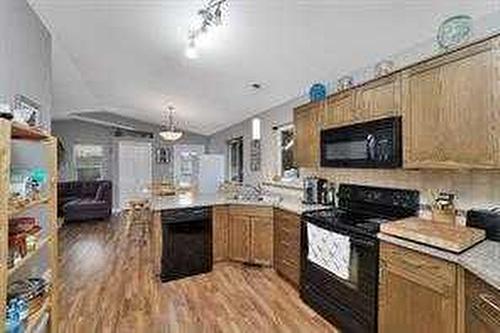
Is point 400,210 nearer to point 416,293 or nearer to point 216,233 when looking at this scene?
point 416,293

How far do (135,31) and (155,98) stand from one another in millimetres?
3164

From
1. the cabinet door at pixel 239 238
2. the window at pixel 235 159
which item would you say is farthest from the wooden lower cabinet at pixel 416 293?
the window at pixel 235 159

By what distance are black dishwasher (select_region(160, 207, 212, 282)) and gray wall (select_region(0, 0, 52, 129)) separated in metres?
1.65

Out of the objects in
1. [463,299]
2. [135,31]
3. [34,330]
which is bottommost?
[34,330]

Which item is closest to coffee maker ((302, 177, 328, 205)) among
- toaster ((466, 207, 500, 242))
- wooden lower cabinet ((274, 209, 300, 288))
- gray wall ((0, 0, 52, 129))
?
wooden lower cabinet ((274, 209, 300, 288))

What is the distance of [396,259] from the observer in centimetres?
216

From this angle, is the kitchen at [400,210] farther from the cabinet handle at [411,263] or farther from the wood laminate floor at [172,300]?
the wood laminate floor at [172,300]

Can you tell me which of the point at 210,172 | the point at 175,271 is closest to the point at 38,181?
the point at 175,271

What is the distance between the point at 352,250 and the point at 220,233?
2.19m

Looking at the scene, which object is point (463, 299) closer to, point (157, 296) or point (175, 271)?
point (157, 296)

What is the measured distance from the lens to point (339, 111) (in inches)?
129

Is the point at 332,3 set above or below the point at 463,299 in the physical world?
above

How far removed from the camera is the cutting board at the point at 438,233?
185 cm

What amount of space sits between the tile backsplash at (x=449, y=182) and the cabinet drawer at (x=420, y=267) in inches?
25.4
